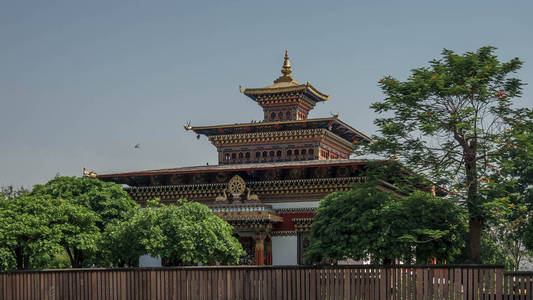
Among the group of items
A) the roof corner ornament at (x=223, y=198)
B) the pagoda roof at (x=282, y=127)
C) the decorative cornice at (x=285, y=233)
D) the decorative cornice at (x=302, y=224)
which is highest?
the pagoda roof at (x=282, y=127)

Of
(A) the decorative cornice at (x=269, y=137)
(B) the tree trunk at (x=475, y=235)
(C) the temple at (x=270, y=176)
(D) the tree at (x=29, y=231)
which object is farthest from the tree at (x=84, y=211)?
(B) the tree trunk at (x=475, y=235)

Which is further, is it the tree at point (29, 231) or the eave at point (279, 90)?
the eave at point (279, 90)

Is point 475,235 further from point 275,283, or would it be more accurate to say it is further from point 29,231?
point 29,231

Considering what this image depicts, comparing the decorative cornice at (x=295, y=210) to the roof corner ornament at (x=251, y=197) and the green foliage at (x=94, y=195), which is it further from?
the green foliage at (x=94, y=195)

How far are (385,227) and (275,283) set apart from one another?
5.00 metres

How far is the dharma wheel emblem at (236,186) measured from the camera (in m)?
41.7

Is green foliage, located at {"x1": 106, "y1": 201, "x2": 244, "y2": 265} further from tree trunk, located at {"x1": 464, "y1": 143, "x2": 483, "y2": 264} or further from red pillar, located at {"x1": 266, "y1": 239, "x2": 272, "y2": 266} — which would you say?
tree trunk, located at {"x1": 464, "y1": 143, "x2": 483, "y2": 264}

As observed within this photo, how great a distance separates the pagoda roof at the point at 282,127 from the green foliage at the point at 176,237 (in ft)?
43.2

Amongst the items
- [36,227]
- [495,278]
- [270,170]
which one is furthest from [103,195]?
[495,278]

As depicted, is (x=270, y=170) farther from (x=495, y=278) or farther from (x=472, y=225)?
(x=495, y=278)

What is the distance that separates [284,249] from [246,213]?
2.51m

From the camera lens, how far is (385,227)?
29266 millimetres

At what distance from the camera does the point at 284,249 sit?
1602 inches

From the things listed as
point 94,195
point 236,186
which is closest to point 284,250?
point 236,186
